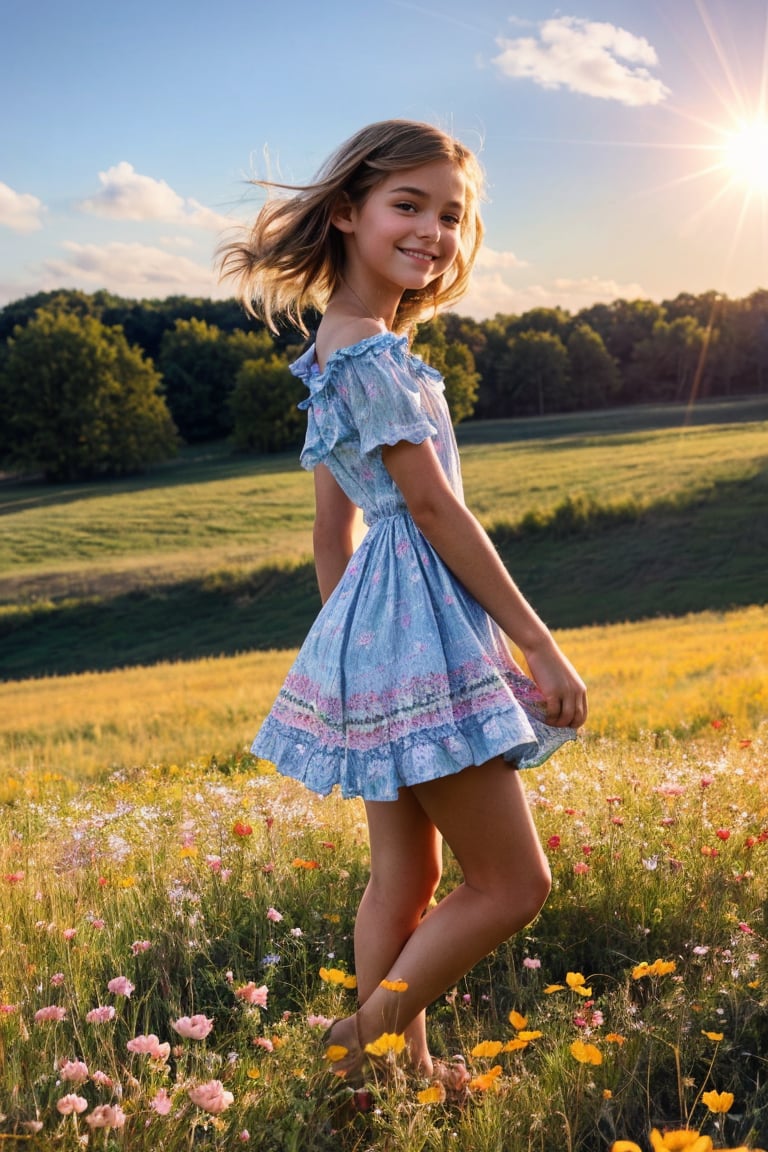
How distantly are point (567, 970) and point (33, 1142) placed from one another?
1.67 m

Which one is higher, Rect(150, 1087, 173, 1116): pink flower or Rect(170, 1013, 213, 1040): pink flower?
Rect(170, 1013, 213, 1040): pink flower

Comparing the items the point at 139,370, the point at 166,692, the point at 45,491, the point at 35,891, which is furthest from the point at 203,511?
the point at 35,891

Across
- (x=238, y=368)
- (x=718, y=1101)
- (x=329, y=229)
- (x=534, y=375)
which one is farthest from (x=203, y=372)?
(x=718, y=1101)

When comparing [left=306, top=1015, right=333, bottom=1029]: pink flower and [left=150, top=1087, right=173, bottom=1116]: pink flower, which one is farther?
[left=306, top=1015, right=333, bottom=1029]: pink flower

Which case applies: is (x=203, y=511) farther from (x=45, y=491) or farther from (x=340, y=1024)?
(x=340, y=1024)

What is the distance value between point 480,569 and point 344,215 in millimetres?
1055

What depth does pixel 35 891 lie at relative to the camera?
3197 mm

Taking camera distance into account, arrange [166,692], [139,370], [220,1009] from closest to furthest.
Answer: [220,1009]
[166,692]
[139,370]

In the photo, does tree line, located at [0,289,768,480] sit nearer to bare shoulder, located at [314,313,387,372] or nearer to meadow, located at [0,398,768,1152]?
meadow, located at [0,398,768,1152]

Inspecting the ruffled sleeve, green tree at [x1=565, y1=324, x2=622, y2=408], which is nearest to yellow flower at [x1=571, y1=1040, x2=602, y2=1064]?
the ruffled sleeve

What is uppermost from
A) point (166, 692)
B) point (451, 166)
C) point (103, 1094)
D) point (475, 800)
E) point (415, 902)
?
point (451, 166)

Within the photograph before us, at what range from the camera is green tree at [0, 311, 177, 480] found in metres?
66.1

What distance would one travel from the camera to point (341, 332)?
249cm

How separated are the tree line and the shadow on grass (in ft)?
103
